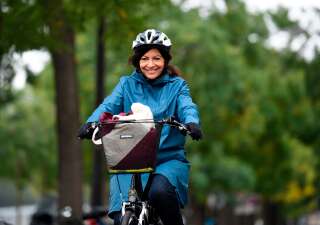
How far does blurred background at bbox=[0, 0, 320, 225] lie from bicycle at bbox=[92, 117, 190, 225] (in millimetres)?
7016

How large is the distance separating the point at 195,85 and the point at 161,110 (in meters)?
23.2

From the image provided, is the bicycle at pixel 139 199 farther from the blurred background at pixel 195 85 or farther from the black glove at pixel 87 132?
the blurred background at pixel 195 85

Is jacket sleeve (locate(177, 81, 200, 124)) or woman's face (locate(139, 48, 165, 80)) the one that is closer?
jacket sleeve (locate(177, 81, 200, 124))

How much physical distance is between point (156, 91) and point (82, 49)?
2301 centimetres

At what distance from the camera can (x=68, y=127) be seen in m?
15.9

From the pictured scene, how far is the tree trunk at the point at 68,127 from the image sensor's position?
52.0 ft

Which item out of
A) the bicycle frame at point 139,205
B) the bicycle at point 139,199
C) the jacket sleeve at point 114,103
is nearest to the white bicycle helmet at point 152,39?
the jacket sleeve at point 114,103

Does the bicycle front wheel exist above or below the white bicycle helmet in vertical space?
below

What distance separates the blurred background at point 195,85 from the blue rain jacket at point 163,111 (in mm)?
6536

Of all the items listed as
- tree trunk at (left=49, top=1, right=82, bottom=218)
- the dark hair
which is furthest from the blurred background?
the dark hair

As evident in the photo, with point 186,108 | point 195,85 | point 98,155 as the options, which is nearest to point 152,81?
point 186,108

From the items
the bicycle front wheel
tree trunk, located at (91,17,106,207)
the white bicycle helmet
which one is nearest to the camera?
the bicycle front wheel

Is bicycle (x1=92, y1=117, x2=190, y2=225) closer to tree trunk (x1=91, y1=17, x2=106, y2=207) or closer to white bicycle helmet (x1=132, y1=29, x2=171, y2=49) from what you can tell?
white bicycle helmet (x1=132, y1=29, x2=171, y2=49)

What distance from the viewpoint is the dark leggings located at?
6215 millimetres
